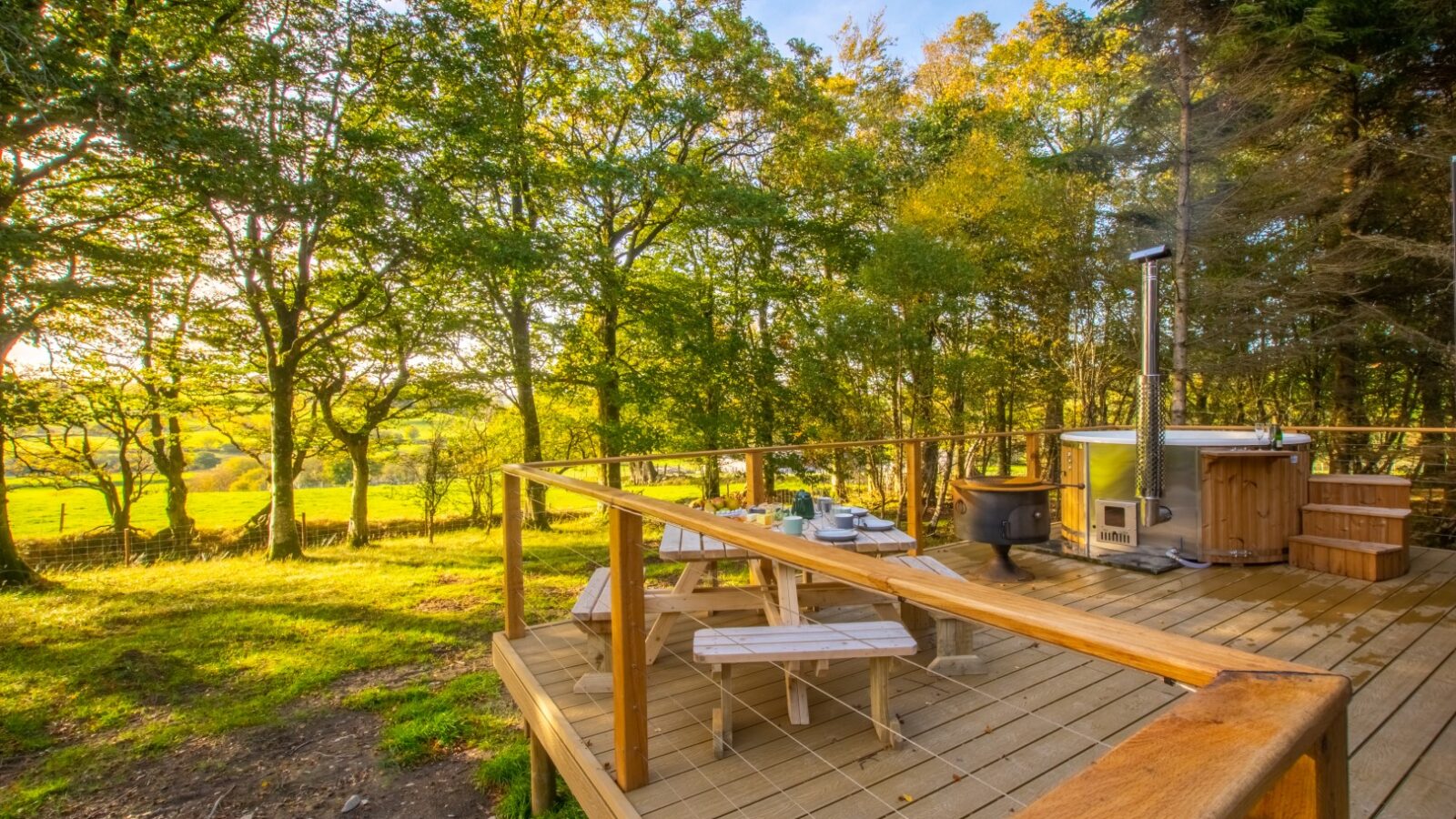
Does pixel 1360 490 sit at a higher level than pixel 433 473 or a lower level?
higher

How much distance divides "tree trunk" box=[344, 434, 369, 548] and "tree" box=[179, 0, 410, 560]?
864 mm

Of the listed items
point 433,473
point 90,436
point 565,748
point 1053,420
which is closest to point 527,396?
point 433,473

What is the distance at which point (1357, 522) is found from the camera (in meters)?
4.30

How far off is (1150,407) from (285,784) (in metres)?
5.50

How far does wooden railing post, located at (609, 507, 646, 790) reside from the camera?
183 centimetres

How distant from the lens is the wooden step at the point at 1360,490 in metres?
4.41

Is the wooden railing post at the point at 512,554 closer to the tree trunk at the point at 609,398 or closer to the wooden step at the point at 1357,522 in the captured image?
the wooden step at the point at 1357,522

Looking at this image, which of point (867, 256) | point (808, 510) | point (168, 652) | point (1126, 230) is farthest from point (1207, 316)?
point (168, 652)

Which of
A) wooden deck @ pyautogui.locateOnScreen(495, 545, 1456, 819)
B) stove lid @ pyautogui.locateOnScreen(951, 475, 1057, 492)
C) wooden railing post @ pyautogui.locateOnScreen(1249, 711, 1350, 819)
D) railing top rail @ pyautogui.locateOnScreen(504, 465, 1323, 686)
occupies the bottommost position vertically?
wooden deck @ pyautogui.locateOnScreen(495, 545, 1456, 819)

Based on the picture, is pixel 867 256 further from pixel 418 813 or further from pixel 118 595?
pixel 118 595

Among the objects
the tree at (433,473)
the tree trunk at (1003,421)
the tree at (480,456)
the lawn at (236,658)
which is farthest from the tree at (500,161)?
the tree trunk at (1003,421)

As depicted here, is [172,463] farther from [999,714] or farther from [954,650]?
[999,714]

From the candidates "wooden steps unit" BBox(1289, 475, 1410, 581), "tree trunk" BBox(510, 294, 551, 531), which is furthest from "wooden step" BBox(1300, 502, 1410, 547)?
"tree trunk" BBox(510, 294, 551, 531)

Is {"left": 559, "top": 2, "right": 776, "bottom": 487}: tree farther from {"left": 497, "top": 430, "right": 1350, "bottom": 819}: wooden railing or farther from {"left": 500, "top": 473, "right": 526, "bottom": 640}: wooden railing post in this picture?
{"left": 497, "top": 430, "right": 1350, "bottom": 819}: wooden railing
